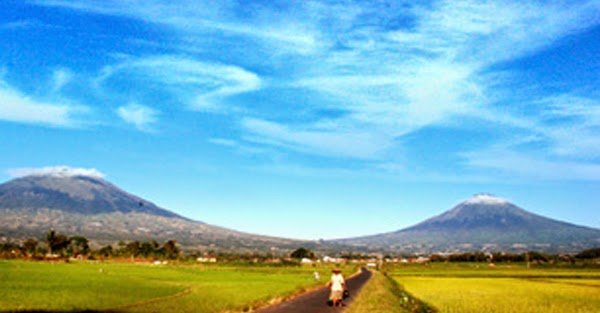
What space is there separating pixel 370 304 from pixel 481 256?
139 meters

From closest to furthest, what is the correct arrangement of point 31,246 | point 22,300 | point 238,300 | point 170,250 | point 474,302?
point 22,300, point 238,300, point 474,302, point 31,246, point 170,250

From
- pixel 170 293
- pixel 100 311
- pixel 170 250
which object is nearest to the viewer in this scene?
pixel 100 311

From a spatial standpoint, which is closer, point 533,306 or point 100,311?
point 100,311

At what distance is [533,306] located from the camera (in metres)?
26.3

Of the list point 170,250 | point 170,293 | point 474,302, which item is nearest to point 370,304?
point 474,302

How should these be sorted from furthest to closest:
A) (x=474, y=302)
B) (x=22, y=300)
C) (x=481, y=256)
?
(x=481, y=256), (x=474, y=302), (x=22, y=300)

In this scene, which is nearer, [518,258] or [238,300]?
[238,300]

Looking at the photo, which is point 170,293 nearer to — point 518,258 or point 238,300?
point 238,300

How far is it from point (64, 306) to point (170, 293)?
880 cm

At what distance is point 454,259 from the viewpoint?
519 ft

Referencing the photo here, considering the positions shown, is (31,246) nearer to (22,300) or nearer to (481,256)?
(481,256)

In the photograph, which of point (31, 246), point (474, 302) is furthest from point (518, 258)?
point (474, 302)

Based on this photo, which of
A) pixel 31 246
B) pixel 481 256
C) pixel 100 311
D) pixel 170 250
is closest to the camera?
pixel 100 311

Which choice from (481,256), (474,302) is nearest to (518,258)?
(481,256)
